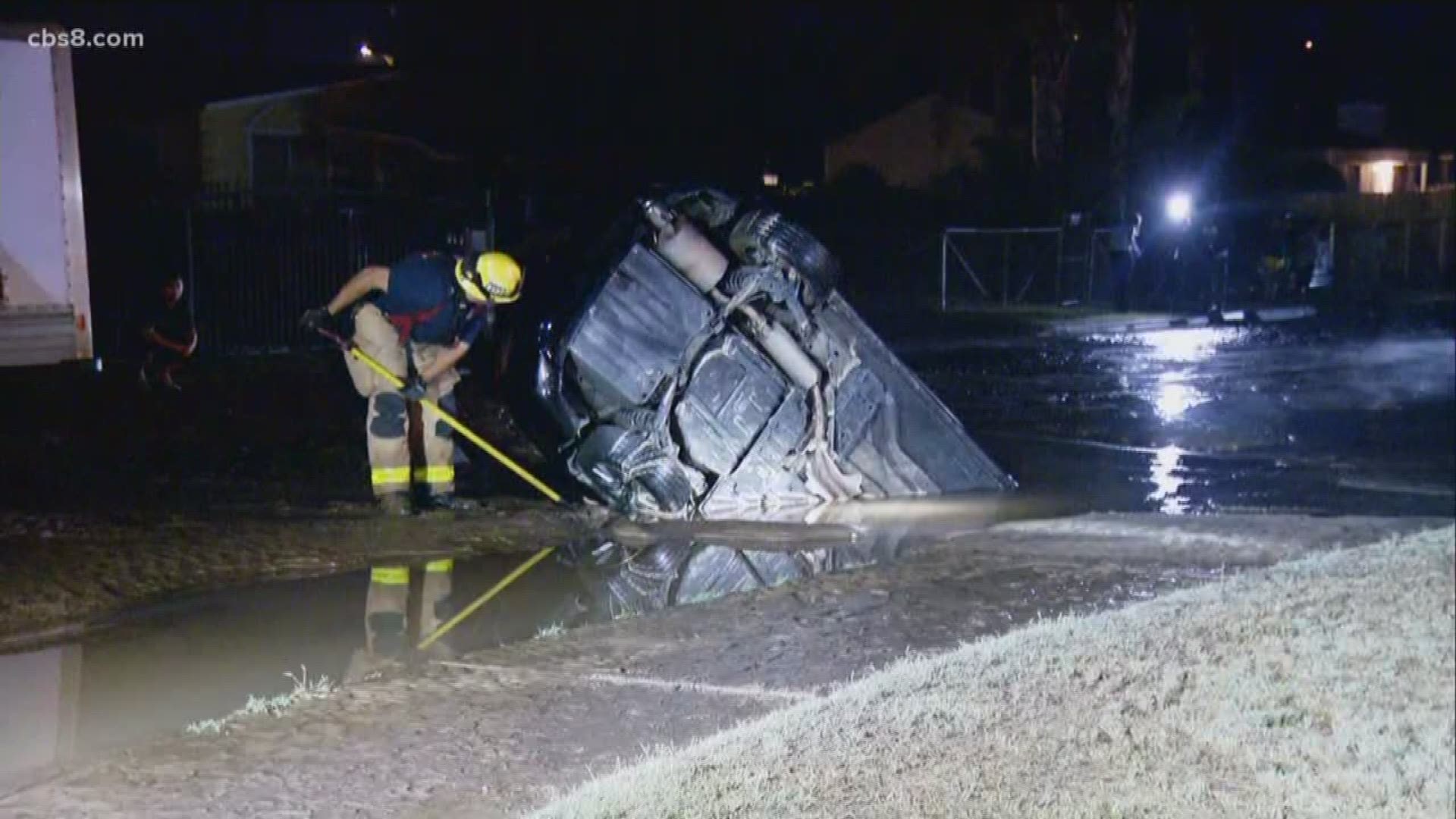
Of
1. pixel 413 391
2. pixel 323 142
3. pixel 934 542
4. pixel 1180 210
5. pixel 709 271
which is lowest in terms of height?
pixel 934 542

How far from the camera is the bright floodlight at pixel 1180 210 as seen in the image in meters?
31.2

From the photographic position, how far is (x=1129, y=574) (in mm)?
8211

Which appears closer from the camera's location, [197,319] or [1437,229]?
[197,319]

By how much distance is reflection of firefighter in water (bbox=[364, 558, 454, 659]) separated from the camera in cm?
706

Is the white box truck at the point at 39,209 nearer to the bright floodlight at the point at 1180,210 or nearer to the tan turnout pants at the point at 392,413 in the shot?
the tan turnout pants at the point at 392,413

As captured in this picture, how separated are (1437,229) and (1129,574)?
33786 mm

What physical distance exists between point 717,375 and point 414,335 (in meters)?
1.85

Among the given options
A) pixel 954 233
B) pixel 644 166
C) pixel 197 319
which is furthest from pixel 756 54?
pixel 197 319

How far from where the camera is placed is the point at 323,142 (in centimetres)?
2967

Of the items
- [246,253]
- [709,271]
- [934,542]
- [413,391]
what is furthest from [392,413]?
[246,253]

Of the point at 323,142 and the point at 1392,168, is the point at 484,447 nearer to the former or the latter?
the point at 323,142

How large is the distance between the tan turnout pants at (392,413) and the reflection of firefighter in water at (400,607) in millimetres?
1236

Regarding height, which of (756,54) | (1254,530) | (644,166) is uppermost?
(756,54)

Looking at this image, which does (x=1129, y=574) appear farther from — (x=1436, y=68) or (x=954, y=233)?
(x=1436, y=68)
